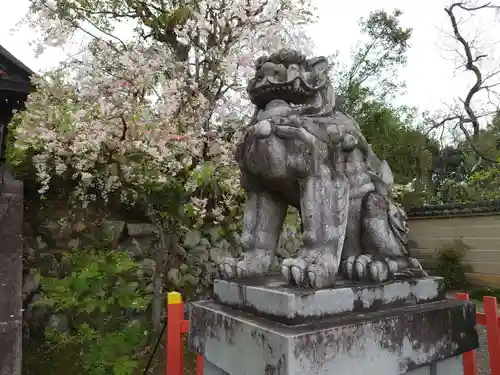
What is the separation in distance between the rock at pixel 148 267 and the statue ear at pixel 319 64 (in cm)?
300

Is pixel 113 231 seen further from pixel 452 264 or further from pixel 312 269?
pixel 452 264

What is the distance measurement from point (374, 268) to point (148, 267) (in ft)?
10.2

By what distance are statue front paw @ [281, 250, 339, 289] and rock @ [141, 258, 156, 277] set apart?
291 centimetres

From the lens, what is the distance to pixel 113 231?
4.02 m

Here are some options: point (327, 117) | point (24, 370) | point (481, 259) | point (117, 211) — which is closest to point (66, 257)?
point (117, 211)

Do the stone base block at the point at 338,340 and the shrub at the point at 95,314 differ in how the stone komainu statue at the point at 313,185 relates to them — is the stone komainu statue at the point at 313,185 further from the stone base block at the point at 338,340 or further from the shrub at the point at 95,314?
the shrub at the point at 95,314

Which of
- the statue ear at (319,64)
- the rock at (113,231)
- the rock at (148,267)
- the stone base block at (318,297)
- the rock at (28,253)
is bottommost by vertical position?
the rock at (148,267)

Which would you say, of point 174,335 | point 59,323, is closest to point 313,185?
point 174,335

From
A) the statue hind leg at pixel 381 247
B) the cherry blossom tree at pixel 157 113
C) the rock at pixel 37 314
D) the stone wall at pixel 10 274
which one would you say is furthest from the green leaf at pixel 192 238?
the statue hind leg at pixel 381 247

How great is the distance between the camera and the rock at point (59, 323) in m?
3.50

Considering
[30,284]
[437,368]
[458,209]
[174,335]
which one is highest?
[458,209]

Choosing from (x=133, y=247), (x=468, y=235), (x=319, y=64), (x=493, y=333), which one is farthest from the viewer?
(x=468, y=235)

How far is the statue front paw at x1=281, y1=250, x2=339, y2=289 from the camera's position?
1417mm

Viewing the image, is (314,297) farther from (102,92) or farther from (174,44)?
(174,44)
